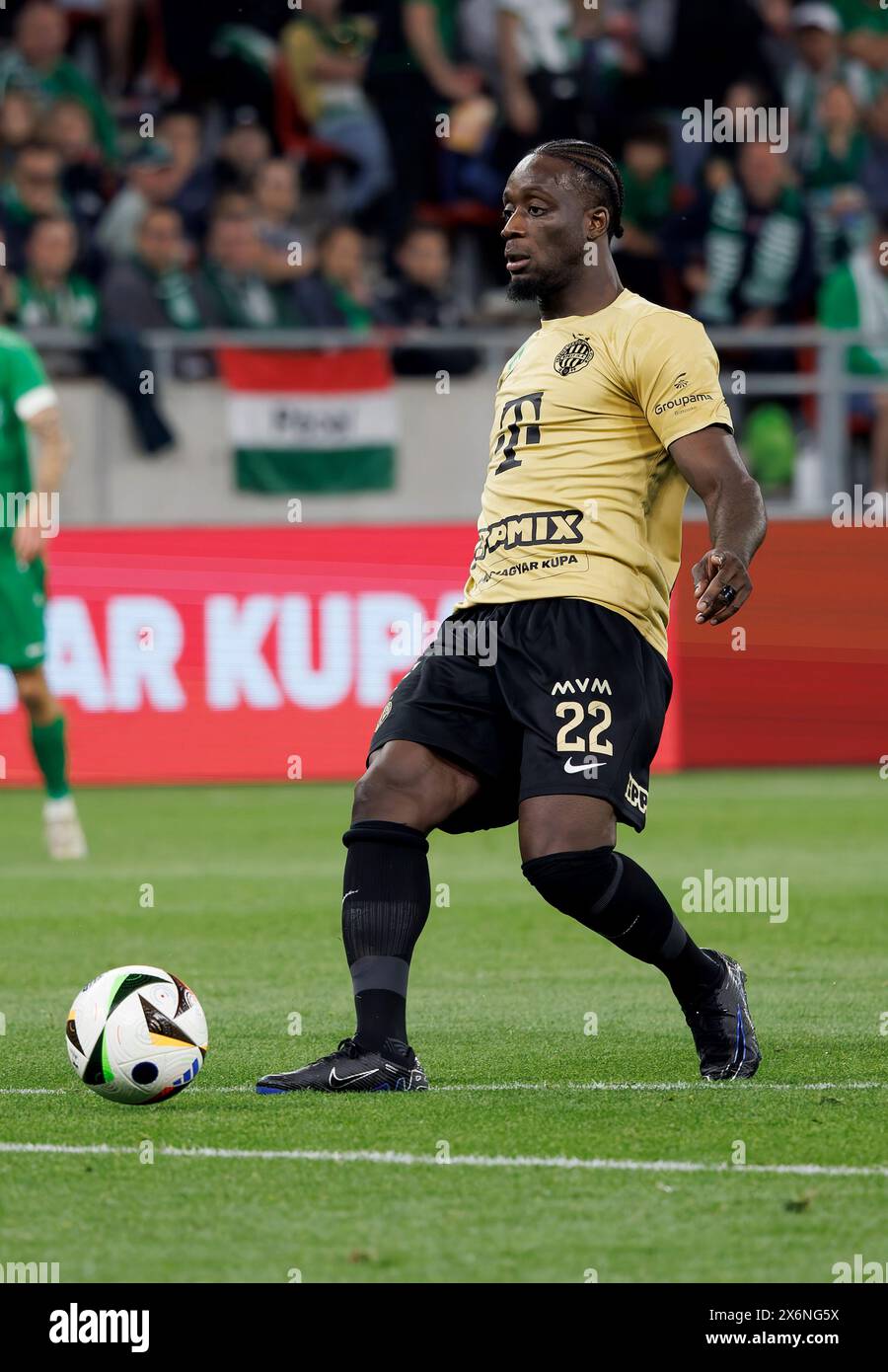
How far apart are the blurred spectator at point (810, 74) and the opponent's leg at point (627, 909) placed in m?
13.3

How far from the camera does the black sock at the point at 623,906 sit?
5.62 m

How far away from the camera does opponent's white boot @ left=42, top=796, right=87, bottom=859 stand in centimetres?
1117

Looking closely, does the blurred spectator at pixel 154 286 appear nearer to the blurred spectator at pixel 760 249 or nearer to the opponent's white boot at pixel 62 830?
the blurred spectator at pixel 760 249

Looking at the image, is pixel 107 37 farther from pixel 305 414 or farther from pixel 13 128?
pixel 305 414

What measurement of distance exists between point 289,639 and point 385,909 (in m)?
8.45

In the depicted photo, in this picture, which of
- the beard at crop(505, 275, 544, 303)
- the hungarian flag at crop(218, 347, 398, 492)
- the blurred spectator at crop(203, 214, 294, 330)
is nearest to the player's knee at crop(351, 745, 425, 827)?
the beard at crop(505, 275, 544, 303)

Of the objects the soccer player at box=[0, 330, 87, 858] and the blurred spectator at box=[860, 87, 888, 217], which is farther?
the blurred spectator at box=[860, 87, 888, 217]

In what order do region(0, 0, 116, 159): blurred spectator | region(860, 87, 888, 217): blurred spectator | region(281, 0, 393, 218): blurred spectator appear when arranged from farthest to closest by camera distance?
region(860, 87, 888, 217): blurred spectator, region(281, 0, 393, 218): blurred spectator, region(0, 0, 116, 159): blurred spectator

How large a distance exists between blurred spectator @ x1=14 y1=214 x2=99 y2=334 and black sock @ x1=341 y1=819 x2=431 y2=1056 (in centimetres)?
966

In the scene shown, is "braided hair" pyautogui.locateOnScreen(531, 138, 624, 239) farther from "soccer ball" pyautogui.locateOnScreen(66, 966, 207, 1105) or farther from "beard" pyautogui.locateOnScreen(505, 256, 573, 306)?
"soccer ball" pyautogui.locateOnScreen(66, 966, 207, 1105)

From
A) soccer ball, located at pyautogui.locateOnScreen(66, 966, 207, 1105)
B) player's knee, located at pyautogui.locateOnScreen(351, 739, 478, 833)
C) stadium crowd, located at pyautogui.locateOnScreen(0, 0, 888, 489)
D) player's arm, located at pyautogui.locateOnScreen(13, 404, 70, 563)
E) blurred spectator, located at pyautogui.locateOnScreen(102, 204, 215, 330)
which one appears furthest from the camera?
stadium crowd, located at pyautogui.locateOnScreen(0, 0, 888, 489)
